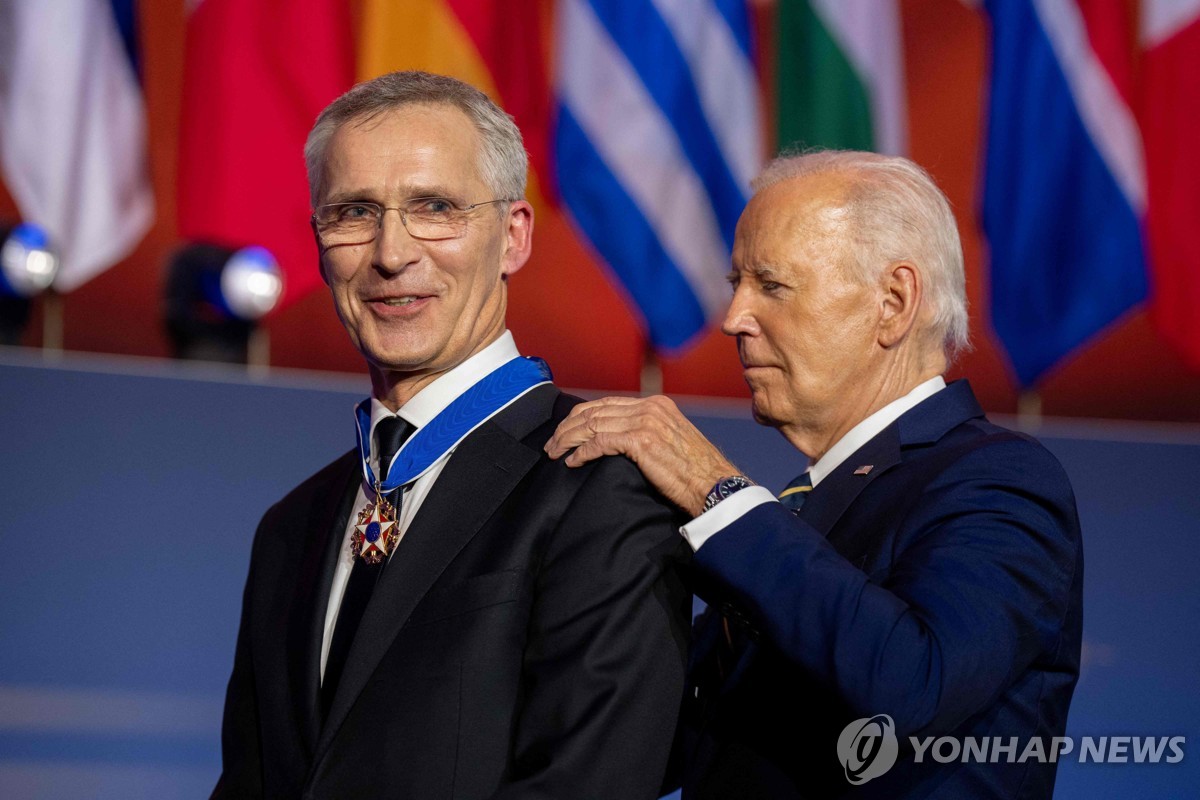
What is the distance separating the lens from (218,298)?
14.8 feet

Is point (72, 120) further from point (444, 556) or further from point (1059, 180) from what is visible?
point (444, 556)

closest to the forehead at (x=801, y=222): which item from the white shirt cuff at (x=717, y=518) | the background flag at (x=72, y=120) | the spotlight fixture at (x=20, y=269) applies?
the white shirt cuff at (x=717, y=518)

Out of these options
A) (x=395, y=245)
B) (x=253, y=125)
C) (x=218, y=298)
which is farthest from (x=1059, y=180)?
(x=395, y=245)

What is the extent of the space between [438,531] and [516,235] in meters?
0.43

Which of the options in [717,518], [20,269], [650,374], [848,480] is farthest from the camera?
[650,374]

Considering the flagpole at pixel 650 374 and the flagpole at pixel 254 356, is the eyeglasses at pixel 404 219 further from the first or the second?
the flagpole at pixel 650 374

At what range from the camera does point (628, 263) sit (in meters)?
4.89

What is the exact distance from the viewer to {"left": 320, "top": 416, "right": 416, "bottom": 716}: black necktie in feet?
4.99

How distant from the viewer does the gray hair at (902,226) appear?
72.2 inches

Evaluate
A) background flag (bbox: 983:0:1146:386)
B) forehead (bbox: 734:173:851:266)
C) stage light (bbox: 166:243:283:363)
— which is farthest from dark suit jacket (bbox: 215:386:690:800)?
background flag (bbox: 983:0:1146:386)

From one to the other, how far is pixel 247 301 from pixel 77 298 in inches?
56.4

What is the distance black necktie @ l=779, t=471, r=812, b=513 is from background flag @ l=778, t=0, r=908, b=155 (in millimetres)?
3208

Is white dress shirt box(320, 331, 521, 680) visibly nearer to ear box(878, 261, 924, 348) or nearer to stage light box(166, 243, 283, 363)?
ear box(878, 261, 924, 348)

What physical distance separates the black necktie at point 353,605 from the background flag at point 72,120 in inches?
136
